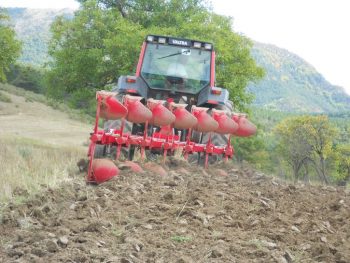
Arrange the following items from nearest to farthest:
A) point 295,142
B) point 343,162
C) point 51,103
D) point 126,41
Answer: point 126,41
point 295,142
point 343,162
point 51,103

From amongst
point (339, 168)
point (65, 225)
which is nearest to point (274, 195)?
point (65, 225)

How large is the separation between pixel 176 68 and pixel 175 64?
12 cm

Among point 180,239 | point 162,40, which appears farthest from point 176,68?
point 180,239

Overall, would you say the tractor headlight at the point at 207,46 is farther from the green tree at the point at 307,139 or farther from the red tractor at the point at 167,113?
the green tree at the point at 307,139

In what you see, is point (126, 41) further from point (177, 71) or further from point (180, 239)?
point (180, 239)

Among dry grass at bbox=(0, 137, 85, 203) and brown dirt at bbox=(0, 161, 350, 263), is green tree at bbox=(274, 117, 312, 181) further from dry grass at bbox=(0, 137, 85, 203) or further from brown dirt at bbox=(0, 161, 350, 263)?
brown dirt at bbox=(0, 161, 350, 263)

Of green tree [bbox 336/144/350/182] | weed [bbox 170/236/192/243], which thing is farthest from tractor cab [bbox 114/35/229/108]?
green tree [bbox 336/144/350/182]

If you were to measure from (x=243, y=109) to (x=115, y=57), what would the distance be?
4.04 metres

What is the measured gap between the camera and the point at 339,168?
3859 cm

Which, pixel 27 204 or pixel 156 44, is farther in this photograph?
pixel 156 44

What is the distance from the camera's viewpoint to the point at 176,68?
1075 centimetres

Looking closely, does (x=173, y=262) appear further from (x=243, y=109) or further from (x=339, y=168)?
(x=339, y=168)

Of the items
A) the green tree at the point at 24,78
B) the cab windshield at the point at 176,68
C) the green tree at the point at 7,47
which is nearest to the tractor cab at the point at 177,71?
the cab windshield at the point at 176,68

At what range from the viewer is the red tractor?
7.54 metres
